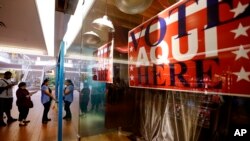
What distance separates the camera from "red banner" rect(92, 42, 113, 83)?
2447mm

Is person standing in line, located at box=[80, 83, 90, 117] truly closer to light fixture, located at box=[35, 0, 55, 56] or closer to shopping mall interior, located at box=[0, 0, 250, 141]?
shopping mall interior, located at box=[0, 0, 250, 141]

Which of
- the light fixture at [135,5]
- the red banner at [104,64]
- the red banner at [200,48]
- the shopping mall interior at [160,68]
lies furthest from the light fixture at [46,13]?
the red banner at [200,48]

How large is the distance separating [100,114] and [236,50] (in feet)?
9.64

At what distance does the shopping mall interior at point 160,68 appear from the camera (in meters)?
0.82

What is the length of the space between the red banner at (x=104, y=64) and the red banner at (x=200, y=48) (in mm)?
1101

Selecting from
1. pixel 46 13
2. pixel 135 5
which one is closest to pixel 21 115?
pixel 46 13

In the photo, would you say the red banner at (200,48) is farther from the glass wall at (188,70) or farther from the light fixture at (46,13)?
the light fixture at (46,13)

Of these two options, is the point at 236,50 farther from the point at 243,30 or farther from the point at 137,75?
the point at 137,75

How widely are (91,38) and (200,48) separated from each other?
2.10m

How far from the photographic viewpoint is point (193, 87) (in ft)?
3.16

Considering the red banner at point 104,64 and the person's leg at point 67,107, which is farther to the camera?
the person's leg at point 67,107

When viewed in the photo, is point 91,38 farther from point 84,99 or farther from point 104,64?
point 84,99

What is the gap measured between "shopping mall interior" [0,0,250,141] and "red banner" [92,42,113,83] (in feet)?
0.05

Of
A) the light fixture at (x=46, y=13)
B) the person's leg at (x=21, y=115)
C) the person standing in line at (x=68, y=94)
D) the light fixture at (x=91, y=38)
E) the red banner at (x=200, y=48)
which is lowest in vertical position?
the person's leg at (x=21, y=115)
